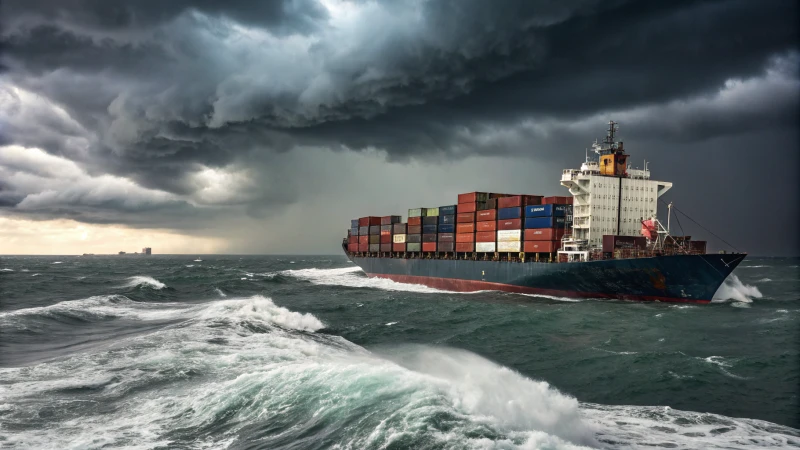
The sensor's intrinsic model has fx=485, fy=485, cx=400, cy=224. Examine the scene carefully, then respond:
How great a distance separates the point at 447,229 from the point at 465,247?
4.75 meters

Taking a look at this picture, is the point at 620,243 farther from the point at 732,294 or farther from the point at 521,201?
the point at 732,294

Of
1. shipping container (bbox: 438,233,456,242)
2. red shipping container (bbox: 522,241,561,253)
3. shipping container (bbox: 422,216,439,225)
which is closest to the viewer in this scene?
red shipping container (bbox: 522,241,561,253)

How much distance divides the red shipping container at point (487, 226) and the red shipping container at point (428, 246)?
847cm

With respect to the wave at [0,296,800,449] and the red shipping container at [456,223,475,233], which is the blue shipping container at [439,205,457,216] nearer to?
the red shipping container at [456,223,475,233]

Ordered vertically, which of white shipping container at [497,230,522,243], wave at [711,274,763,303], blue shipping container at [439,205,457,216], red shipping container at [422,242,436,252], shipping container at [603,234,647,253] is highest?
blue shipping container at [439,205,457,216]

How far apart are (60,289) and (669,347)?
2412 inches

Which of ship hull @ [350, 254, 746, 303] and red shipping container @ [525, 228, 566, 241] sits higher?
red shipping container @ [525, 228, 566, 241]

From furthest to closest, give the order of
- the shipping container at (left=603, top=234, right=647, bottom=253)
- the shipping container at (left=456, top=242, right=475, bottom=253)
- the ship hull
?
the shipping container at (left=456, top=242, right=475, bottom=253) < the shipping container at (left=603, top=234, right=647, bottom=253) < the ship hull

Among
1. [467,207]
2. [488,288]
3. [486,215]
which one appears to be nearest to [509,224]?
[486,215]

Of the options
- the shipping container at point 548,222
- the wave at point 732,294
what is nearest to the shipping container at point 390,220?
the shipping container at point 548,222

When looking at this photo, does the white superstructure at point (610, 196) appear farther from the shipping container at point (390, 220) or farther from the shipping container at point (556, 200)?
the shipping container at point (390, 220)

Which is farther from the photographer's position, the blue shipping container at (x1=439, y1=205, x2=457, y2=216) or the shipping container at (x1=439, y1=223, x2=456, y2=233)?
the blue shipping container at (x1=439, y1=205, x2=457, y2=216)

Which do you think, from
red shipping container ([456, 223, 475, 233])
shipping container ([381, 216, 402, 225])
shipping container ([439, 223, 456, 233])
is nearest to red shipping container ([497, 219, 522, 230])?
red shipping container ([456, 223, 475, 233])

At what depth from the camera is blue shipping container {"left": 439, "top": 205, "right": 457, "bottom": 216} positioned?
63.0 metres
